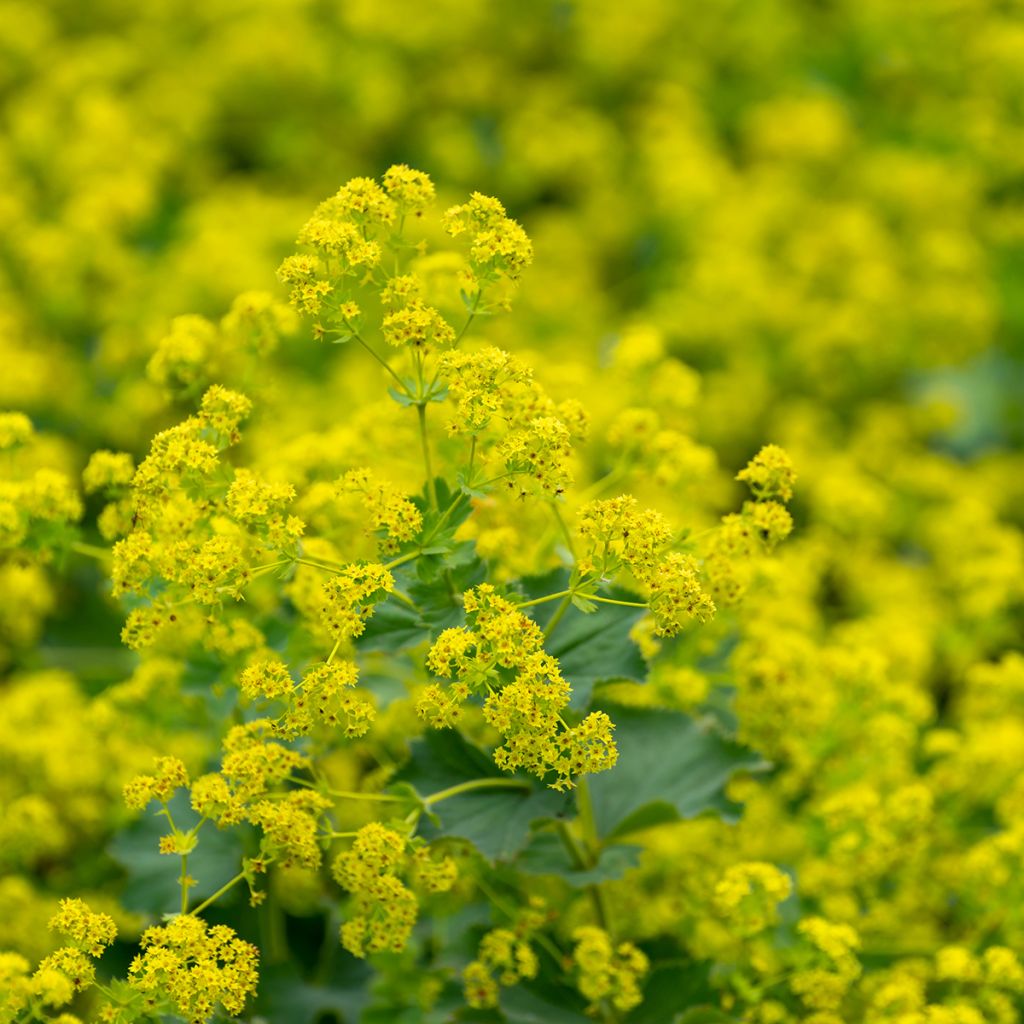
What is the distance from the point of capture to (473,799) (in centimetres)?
300

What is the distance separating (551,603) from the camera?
305cm

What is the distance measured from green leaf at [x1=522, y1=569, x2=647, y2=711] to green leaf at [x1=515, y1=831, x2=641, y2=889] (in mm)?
401

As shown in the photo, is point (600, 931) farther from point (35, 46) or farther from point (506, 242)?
point (35, 46)

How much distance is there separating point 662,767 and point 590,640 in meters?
0.48

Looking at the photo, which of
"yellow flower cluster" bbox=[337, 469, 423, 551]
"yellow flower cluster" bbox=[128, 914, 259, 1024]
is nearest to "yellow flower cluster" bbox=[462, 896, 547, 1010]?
"yellow flower cluster" bbox=[128, 914, 259, 1024]

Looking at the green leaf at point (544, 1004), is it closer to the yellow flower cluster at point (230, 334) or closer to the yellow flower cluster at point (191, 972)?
the yellow flower cluster at point (191, 972)

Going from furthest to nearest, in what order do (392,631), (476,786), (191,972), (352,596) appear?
(476,786) < (392,631) < (352,596) < (191,972)

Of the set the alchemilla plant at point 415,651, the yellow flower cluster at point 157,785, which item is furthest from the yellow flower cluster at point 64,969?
the yellow flower cluster at point 157,785

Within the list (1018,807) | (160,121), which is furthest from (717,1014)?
(160,121)

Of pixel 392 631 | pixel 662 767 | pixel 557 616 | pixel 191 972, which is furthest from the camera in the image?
pixel 662 767

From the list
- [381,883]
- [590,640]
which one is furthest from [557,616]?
[381,883]

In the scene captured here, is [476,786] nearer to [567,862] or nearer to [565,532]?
[567,862]

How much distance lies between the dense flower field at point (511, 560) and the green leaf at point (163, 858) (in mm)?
11

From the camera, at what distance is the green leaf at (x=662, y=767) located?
321 centimetres
